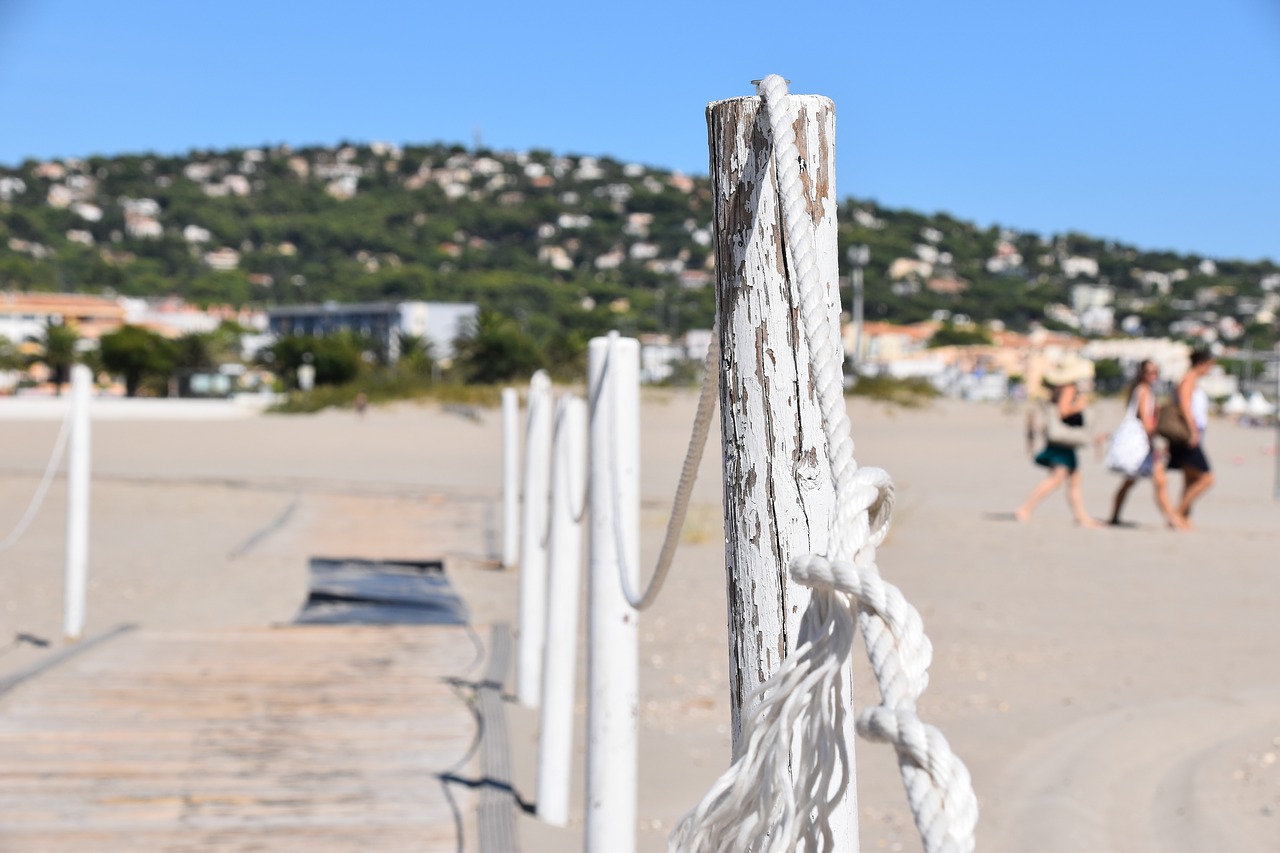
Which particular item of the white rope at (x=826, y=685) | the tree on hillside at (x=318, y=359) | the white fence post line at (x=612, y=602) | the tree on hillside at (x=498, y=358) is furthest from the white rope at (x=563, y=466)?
the tree on hillside at (x=318, y=359)

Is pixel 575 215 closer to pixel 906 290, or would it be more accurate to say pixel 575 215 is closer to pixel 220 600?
pixel 906 290

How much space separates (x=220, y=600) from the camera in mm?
8086

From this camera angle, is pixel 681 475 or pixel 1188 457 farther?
pixel 1188 457

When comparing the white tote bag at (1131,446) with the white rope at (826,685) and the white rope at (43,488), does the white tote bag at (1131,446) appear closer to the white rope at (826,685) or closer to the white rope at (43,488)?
the white rope at (43,488)

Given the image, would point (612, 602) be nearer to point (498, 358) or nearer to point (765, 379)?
point (765, 379)

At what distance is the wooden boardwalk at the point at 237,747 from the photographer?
381cm

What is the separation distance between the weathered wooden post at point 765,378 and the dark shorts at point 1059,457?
918 cm

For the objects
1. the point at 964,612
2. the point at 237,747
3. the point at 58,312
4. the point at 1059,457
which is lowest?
the point at 237,747

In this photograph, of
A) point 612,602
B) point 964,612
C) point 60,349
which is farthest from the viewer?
point 60,349

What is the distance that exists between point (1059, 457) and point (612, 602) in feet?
26.1

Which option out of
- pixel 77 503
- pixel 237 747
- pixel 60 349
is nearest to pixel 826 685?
pixel 237 747

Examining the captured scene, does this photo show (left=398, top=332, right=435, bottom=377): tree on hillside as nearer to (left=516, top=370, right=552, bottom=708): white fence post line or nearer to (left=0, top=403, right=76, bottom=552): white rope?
(left=0, top=403, right=76, bottom=552): white rope

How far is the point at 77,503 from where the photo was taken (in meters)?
6.44

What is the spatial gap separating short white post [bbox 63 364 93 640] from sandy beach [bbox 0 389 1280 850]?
0.22m
